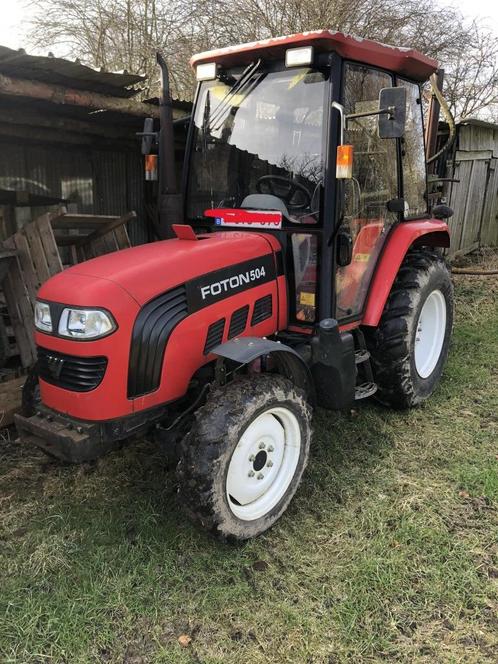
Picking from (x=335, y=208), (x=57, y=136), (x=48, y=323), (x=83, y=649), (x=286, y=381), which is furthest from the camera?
(x=57, y=136)

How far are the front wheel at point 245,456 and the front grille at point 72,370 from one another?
0.49 metres

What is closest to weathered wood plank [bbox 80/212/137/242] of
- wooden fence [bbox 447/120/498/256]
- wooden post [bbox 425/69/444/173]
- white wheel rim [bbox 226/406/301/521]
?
white wheel rim [bbox 226/406/301/521]

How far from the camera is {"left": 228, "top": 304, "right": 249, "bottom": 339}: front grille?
9.07ft

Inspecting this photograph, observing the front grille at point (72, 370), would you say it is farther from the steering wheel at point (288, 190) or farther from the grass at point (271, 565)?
the steering wheel at point (288, 190)

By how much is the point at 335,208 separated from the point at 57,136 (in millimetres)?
3703

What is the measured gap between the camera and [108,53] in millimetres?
10188

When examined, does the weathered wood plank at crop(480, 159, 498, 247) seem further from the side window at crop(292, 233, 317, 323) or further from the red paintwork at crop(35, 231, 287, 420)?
the red paintwork at crop(35, 231, 287, 420)

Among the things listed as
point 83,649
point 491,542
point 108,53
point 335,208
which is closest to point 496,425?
point 491,542

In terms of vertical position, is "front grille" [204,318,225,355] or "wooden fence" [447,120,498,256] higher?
"wooden fence" [447,120,498,256]

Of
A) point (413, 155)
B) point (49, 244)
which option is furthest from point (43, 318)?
point (413, 155)

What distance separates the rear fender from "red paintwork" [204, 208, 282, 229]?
0.77m

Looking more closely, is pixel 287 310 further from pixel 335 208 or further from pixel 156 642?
pixel 156 642

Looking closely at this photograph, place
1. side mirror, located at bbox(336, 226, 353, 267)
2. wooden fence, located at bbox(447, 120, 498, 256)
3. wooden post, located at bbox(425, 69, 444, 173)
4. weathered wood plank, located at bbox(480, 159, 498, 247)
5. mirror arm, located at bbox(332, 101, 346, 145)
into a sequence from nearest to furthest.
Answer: mirror arm, located at bbox(332, 101, 346, 145)
side mirror, located at bbox(336, 226, 353, 267)
wooden post, located at bbox(425, 69, 444, 173)
wooden fence, located at bbox(447, 120, 498, 256)
weathered wood plank, located at bbox(480, 159, 498, 247)

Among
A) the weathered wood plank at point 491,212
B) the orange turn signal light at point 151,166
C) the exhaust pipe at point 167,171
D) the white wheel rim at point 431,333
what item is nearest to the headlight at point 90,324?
the exhaust pipe at point 167,171
